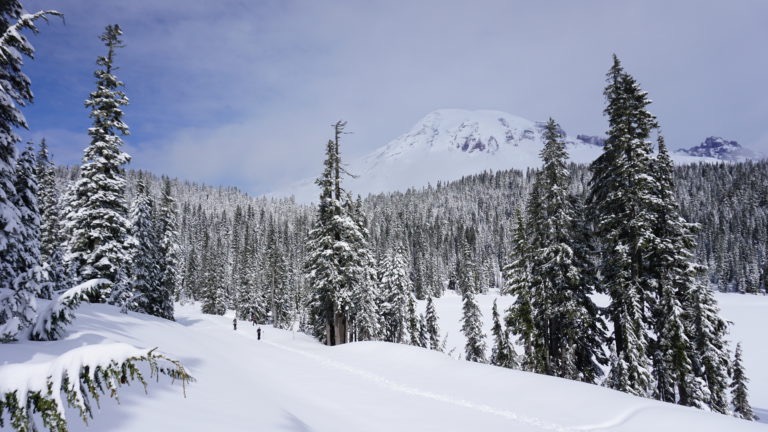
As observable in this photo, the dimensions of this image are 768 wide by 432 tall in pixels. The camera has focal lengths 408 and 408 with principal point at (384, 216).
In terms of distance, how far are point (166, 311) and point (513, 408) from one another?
39180 millimetres

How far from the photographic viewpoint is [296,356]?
909 inches

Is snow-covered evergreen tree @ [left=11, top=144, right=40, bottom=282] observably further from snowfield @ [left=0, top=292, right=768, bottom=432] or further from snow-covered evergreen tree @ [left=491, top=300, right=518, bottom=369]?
snow-covered evergreen tree @ [left=491, top=300, right=518, bottom=369]

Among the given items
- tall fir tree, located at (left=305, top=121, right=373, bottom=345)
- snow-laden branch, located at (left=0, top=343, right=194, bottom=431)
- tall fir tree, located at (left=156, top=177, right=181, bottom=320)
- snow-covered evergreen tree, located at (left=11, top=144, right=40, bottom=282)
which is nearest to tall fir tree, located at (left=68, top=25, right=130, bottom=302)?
snow-covered evergreen tree, located at (left=11, top=144, right=40, bottom=282)

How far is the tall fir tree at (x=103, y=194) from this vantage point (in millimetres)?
22953

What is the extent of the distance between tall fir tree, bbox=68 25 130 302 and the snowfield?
512cm

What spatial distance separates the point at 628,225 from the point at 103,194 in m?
28.3

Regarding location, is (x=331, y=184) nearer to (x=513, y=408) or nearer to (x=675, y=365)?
(x=513, y=408)

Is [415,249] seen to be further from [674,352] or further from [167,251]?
[674,352]

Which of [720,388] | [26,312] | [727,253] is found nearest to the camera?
[26,312]

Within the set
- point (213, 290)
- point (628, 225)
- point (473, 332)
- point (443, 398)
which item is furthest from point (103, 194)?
point (213, 290)

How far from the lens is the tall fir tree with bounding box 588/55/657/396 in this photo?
1970cm

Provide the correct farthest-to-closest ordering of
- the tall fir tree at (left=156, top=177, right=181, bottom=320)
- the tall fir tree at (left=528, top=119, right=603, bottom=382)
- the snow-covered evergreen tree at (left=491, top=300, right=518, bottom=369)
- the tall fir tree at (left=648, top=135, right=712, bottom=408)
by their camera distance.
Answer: the tall fir tree at (left=156, top=177, right=181, bottom=320) → the snow-covered evergreen tree at (left=491, top=300, right=518, bottom=369) → the tall fir tree at (left=528, top=119, right=603, bottom=382) → the tall fir tree at (left=648, top=135, right=712, bottom=408)

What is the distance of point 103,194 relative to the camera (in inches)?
917

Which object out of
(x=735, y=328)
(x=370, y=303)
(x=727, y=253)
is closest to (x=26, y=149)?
(x=370, y=303)
